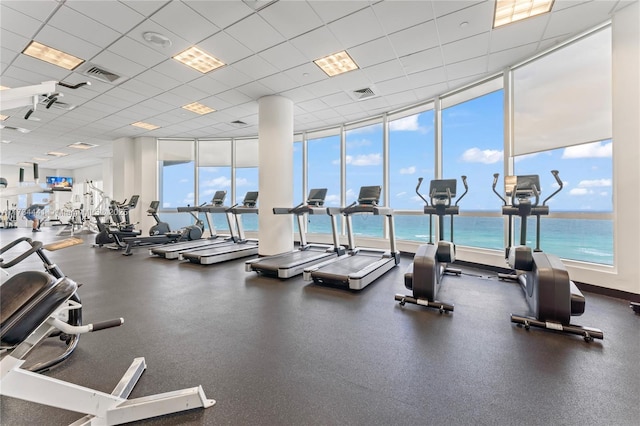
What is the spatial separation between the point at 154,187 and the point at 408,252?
28.4ft

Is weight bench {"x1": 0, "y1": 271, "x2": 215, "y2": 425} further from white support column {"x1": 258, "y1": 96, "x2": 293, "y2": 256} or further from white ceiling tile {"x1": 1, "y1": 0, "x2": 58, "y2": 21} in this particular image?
white support column {"x1": 258, "y1": 96, "x2": 293, "y2": 256}

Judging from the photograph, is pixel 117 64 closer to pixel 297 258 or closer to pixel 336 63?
pixel 336 63

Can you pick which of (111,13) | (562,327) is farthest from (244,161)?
(562,327)

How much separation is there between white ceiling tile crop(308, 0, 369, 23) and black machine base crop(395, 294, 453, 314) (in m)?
3.53

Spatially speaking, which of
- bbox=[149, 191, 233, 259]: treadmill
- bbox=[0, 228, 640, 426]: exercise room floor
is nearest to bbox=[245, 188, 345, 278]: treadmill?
bbox=[0, 228, 640, 426]: exercise room floor

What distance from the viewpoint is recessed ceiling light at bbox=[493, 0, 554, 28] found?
3.19 metres

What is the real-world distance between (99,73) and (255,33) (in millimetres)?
3295

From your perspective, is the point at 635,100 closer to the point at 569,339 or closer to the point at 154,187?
the point at 569,339

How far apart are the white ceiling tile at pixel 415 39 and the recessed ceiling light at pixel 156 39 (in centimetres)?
325

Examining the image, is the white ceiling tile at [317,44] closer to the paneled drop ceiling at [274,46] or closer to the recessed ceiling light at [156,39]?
the paneled drop ceiling at [274,46]

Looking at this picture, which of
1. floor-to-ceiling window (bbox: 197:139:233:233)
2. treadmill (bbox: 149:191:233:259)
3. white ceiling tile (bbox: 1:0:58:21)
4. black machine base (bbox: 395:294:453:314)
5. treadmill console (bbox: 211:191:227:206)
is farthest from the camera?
floor-to-ceiling window (bbox: 197:139:233:233)

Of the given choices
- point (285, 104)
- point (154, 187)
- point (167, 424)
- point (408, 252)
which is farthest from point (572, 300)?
point (154, 187)

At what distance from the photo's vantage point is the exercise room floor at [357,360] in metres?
1.45

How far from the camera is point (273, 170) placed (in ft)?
19.4
